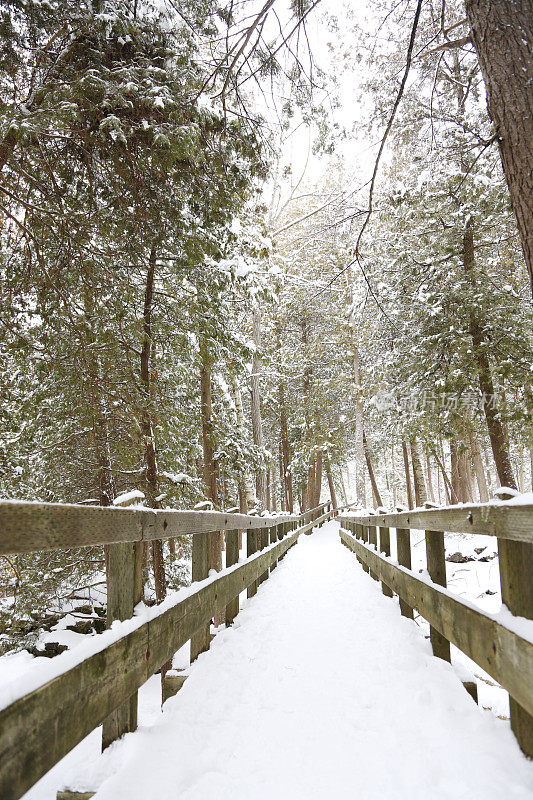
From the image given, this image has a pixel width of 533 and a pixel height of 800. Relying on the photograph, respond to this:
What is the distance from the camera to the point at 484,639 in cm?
206

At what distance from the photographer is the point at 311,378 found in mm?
22094

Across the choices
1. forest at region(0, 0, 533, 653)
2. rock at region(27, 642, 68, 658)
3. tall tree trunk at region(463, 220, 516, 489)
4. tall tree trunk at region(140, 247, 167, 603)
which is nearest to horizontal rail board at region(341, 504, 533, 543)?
forest at region(0, 0, 533, 653)

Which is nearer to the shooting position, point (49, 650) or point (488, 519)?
point (488, 519)

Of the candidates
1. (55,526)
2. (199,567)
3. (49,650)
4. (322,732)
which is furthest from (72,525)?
(49,650)

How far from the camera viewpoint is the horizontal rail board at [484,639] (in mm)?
1693

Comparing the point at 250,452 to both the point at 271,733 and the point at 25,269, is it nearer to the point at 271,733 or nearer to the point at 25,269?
the point at 25,269

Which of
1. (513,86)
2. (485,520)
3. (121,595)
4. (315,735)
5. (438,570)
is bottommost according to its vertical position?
(315,735)

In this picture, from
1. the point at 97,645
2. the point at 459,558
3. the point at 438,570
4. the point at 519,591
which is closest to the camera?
the point at 97,645

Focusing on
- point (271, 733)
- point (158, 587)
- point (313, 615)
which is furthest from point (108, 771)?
point (158, 587)

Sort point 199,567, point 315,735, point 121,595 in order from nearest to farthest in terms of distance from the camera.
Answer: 1. point 121,595
2. point 315,735
3. point 199,567

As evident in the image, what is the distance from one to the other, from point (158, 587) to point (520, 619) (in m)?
5.33

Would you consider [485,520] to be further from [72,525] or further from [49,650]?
[49,650]

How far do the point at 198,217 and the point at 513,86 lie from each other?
3.38 metres

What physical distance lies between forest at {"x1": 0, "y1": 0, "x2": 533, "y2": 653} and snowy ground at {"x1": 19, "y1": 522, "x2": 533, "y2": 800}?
3.61ft
